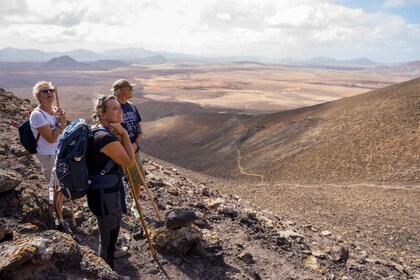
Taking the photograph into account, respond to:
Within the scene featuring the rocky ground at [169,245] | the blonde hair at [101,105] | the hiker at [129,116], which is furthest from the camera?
the hiker at [129,116]

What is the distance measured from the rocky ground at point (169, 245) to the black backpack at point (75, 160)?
525 millimetres

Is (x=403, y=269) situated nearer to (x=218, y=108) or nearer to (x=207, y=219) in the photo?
(x=207, y=219)

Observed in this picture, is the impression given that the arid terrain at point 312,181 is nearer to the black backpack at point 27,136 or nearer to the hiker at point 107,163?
the hiker at point 107,163

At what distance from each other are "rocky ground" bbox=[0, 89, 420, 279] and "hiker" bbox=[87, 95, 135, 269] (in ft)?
1.02

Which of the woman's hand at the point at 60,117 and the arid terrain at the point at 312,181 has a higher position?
the woman's hand at the point at 60,117

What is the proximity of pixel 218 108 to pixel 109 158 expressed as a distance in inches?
3165

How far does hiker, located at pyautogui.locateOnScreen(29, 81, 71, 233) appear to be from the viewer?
Result: 5082 mm

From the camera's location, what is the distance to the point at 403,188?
1552cm

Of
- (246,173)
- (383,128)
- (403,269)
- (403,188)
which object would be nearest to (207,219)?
(403,269)

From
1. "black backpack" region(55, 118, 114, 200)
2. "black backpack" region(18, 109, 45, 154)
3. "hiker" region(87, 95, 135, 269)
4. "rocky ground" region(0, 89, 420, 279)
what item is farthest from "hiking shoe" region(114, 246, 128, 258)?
"black backpack" region(18, 109, 45, 154)

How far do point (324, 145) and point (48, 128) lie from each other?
19.9 meters

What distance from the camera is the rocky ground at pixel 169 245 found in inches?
142

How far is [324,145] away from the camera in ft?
74.4


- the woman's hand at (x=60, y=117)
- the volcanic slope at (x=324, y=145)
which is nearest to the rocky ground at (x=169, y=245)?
the woman's hand at (x=60, y=117)
